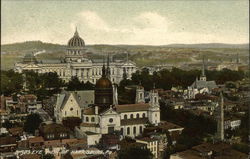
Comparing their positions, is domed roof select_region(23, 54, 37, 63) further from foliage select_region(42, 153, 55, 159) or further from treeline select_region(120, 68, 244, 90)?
foliage select_region(42, 153, 55, 159)

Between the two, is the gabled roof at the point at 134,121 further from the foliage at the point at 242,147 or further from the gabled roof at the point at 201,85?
the gabled roof at the point at 201,85

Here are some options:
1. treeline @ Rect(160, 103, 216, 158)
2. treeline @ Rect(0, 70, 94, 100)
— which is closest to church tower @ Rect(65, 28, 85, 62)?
treeline @ Rect(0, 70, 94, 100)

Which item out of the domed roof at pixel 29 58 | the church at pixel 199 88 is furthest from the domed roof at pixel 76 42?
the church at pixel 199 88

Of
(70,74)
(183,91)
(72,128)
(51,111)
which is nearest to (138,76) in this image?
(183,91)

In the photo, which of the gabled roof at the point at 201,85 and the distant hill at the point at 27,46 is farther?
the gabled roof at the point at 201,85

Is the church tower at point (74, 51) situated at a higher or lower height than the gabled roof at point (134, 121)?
higher

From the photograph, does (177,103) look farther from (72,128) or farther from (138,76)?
(138,76)

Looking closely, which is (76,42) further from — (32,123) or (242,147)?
(242,147)
